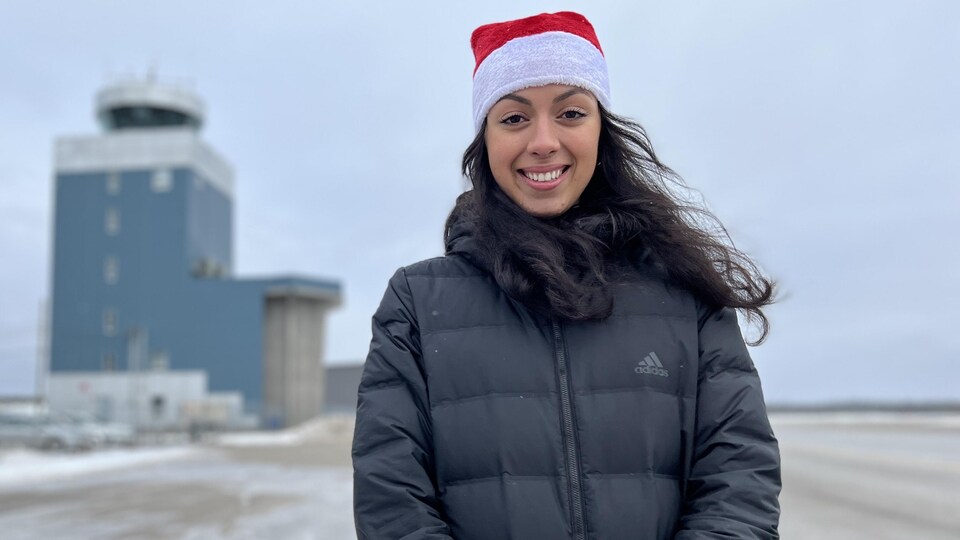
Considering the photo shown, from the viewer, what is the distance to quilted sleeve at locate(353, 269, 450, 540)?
1.81 metres

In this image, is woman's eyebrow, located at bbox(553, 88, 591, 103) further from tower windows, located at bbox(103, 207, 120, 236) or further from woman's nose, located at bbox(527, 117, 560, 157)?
tower windows, located at bbox(103, 207, 120, 236)

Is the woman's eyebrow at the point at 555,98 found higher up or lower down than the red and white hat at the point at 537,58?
lower down

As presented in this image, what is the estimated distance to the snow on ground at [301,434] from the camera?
36.6 metres

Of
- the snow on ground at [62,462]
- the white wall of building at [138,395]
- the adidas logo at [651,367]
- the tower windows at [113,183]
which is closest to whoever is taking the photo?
the adidas logo at [651,367]

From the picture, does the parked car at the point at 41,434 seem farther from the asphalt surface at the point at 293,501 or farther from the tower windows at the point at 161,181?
the tower windows at the point at 161,181

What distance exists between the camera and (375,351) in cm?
199

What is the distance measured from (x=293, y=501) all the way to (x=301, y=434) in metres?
29.1

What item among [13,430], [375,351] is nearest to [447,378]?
[375,351]

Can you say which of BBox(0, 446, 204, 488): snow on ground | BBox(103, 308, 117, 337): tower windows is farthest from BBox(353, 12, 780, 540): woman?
BBox(103, 308, 117, 337): tower windows

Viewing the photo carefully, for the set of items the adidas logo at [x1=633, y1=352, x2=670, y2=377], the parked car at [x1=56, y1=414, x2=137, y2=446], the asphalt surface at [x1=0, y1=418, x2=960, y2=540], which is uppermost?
the adidas logo at [x1=633, y1=352, x2=670, y2=377]

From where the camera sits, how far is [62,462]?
2239 centimetres

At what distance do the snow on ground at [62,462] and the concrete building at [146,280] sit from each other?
13945 millimetres

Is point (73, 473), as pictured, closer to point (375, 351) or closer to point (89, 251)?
point (375, 351)

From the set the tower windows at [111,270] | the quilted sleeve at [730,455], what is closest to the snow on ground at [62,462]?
the tower windows at [111,270]
